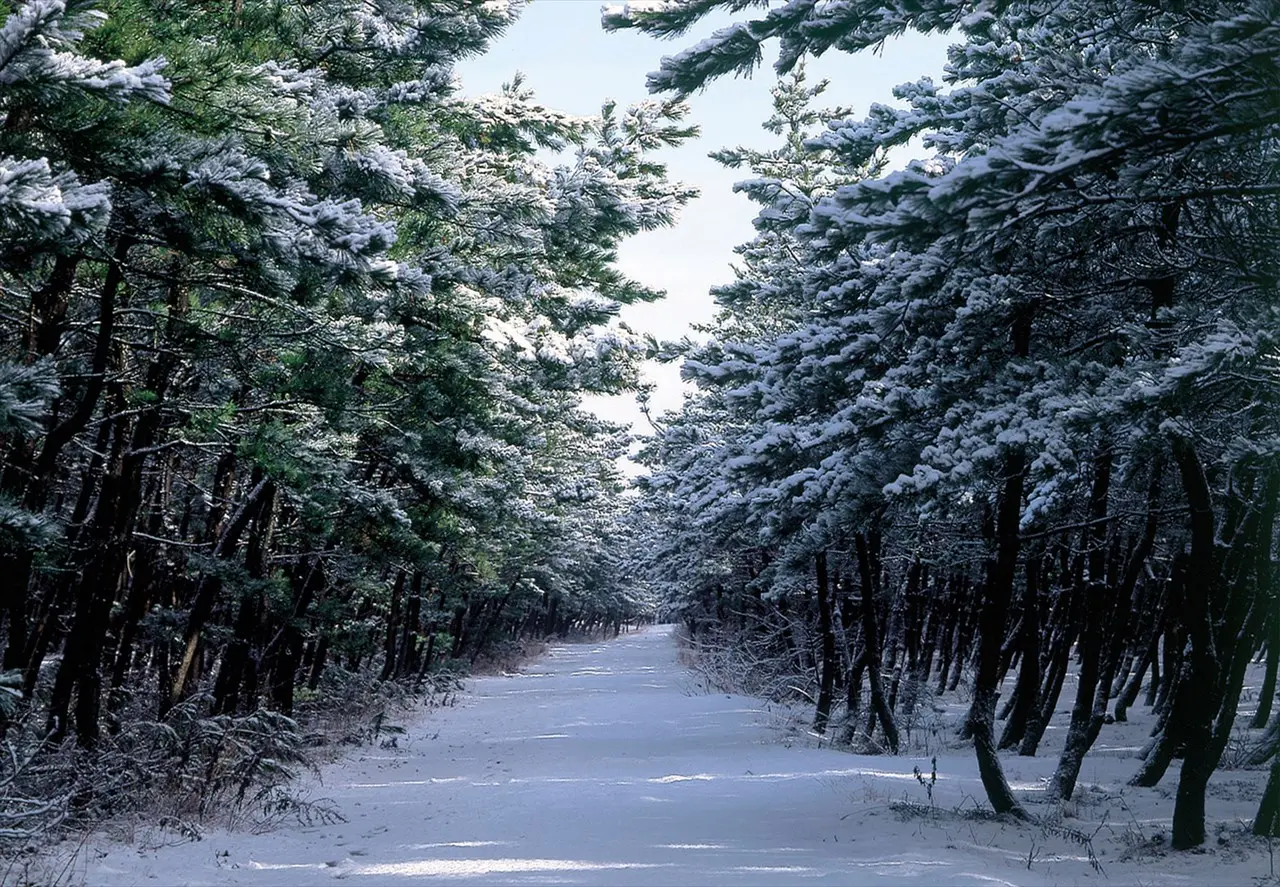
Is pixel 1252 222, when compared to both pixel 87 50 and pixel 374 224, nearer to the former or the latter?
pixel 374 224

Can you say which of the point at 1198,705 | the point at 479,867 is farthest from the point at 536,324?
the point at 1198,705

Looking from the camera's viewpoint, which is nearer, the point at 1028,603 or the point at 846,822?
the point at 846,822

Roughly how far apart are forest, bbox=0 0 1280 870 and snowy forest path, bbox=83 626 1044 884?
1.11 metres

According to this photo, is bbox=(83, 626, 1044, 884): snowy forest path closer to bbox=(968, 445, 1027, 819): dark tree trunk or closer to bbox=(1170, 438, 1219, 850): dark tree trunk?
bbox=(968, 445, 1027, 819): dark tree trunk

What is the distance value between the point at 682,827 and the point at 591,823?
916 millimetres

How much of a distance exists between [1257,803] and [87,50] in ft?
42.8

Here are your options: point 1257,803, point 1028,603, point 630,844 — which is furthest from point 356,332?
point 1257,803

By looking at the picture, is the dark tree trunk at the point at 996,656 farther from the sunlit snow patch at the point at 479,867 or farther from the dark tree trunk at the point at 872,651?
the dark tree trunk at the point at 872,651

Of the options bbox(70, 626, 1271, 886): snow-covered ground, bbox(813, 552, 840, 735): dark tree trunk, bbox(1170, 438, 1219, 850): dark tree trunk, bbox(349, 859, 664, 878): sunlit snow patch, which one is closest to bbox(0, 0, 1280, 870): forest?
bbox(1170, 438, 1219, 850): dark tree trunk

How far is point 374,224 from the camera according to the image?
518cm

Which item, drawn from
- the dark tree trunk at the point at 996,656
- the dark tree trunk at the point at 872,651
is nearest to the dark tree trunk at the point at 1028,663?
the dark tree trunk at the point at 872,651

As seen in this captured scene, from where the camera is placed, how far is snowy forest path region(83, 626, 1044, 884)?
692 cm

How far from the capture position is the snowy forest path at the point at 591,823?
6918 mm

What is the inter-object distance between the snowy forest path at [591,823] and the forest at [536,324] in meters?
1.11
